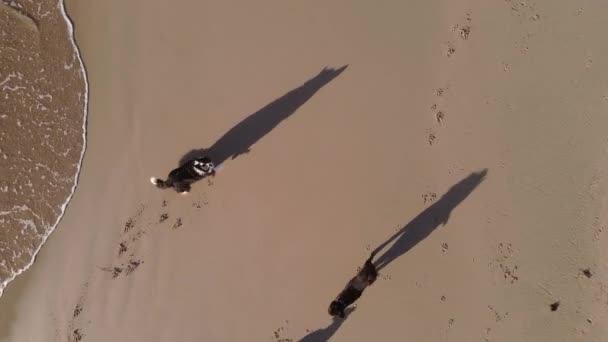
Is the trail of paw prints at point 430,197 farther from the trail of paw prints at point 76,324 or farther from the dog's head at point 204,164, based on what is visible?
the trail of paw prints at point 76,324

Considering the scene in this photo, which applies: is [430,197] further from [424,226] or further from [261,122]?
[261,122]

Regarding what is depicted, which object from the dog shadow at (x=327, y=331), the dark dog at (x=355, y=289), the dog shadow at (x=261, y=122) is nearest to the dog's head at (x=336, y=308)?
the dark dog at (x=355, y=289)

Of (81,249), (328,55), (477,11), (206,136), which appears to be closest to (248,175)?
(206,136)

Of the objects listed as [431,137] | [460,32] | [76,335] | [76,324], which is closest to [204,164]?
[76,324]

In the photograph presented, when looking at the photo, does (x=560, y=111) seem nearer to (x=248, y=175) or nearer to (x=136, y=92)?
(x=248, y=175)

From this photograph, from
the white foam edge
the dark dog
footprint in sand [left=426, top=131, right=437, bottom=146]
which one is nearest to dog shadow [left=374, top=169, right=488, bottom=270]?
the dark dog

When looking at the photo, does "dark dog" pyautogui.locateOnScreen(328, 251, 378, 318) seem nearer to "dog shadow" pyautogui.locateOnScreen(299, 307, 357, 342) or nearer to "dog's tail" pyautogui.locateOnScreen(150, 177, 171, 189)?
"dog shadow" pyautogui.locateOnScreen(299, 307, 357, 342)
